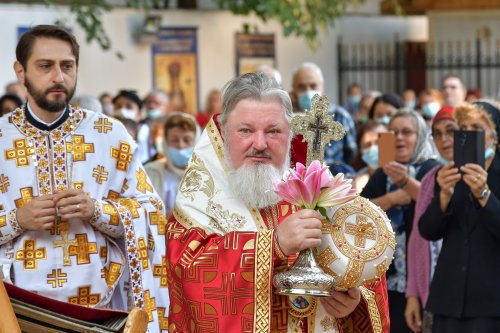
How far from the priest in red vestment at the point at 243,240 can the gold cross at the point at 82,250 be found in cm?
82

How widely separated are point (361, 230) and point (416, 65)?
21432mm

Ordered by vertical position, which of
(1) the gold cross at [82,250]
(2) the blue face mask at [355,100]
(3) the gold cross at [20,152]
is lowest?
(2) the blue face mask at [355,100]

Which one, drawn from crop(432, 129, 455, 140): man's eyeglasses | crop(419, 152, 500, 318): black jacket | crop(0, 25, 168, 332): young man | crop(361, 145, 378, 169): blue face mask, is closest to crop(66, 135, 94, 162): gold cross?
crop(0, 25, 168, 332): young man

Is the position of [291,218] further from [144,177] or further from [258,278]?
[144,177]

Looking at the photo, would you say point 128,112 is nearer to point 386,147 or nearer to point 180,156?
point 180,156

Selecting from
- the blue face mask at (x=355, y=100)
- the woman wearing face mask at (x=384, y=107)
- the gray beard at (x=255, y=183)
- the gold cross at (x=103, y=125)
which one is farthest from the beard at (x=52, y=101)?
the blue face mask at (x=355, y=100)

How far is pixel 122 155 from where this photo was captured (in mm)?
5887

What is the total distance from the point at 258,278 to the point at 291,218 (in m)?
0.32

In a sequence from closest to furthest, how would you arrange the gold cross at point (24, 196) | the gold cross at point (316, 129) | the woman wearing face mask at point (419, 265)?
the gold cross at point (316, 129) < the gold cross at point (24, 196) < the woman wearing face mask at point (419, 265)

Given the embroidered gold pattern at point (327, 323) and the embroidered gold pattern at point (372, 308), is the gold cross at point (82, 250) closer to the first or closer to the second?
the embroidered gold pattern at point (327, 323)

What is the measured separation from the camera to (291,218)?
4.40m

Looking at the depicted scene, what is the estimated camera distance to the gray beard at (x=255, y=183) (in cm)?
468

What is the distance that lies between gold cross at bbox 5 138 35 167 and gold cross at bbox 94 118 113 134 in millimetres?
334

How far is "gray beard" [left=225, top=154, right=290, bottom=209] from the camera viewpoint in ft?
15.4
